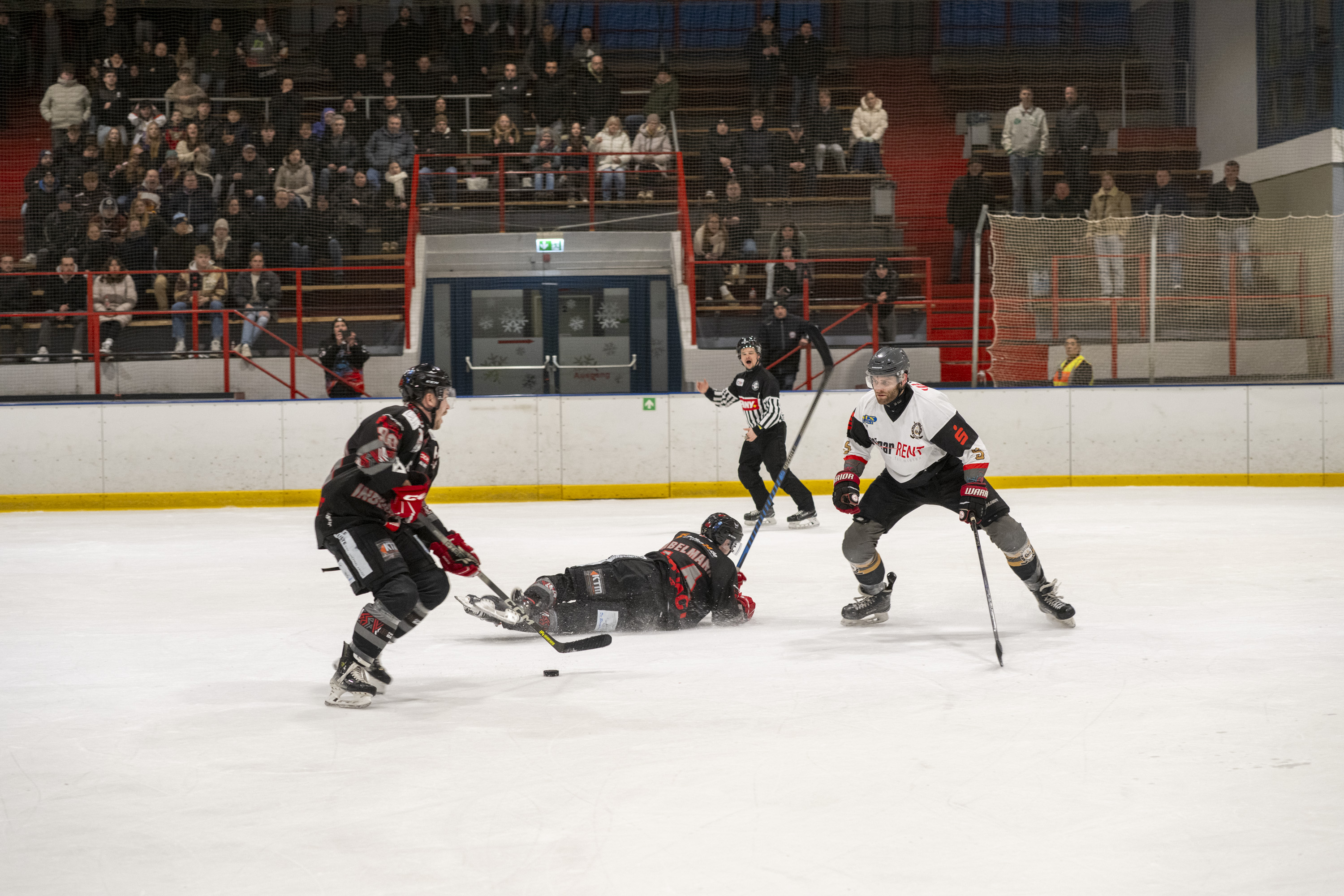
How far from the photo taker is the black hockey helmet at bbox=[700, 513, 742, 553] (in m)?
5.50

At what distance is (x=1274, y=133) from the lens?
54.1ft

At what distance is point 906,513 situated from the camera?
5465 mm

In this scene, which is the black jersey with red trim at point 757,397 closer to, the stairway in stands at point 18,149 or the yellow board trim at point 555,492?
the yellow board trim at point 555,492

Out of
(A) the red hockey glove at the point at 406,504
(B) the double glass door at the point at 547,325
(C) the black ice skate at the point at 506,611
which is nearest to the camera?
(A) the red hockey glove at the point at 406,504

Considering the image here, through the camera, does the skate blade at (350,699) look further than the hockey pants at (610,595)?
No

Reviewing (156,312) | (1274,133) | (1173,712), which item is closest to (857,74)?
(1274,133)

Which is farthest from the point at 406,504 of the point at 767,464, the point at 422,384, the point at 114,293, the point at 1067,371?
the point at 114,293

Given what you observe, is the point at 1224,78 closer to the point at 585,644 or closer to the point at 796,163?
the point at 796,163

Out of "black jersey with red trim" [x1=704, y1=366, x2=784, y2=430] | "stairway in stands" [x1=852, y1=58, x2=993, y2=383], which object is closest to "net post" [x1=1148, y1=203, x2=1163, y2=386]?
"stairway in stands" [x1=852, y1=58, x2=993, y2=383]

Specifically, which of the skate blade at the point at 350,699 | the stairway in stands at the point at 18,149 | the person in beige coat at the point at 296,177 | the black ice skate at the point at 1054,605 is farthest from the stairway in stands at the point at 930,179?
the stairway in stands at the point at 18,149

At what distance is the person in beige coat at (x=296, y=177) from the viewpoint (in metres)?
15.3

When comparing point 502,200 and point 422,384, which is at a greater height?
point 502,200

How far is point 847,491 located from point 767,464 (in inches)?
184

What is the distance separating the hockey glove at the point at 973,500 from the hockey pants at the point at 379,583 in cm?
215
